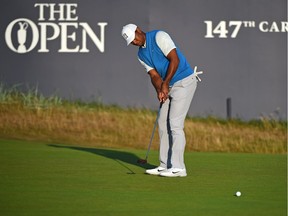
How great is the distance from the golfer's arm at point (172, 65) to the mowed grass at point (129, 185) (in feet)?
3.58

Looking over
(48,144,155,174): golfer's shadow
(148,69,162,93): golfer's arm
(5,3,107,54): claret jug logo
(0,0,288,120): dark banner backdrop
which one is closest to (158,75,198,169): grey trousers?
(148,69,162,93): golfer's arm

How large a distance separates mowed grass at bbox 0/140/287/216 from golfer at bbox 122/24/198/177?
35 cm

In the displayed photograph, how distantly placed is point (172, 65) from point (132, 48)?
26.2ft

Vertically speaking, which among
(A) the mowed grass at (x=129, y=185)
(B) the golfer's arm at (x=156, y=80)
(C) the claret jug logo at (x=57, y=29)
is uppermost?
(C) the claret jug logo at (x=57, y=29)

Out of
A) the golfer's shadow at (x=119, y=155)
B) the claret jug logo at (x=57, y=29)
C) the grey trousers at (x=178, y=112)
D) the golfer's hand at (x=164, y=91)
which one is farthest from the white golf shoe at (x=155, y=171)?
the claret jug logo at (x=57, y=29)

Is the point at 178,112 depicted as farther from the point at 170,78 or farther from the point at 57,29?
the point at 57,29

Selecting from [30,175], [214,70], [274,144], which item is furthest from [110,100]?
[30,175]

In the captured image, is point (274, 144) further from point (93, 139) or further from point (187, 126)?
point (93, 139)

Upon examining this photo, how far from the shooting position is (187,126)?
61.0ft

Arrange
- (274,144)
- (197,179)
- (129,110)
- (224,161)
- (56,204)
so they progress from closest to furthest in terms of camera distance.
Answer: (56,204)
(197,179)
(224,161)
(274,144)
(129,110)

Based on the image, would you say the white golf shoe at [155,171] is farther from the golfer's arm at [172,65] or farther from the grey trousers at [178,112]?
the golfer's arm at [172,65]

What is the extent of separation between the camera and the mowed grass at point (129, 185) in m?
9.01

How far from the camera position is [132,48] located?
19.0m

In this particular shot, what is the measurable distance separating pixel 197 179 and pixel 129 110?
7.72 m
